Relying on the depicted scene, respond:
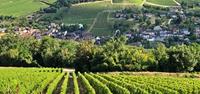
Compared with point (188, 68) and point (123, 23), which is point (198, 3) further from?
point (188, 68)

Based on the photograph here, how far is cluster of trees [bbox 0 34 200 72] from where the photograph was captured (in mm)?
74438

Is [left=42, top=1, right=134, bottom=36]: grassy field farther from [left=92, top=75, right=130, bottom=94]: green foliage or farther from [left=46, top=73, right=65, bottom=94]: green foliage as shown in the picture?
[left=92, top=75, right=130, bottom=94]: green foliage

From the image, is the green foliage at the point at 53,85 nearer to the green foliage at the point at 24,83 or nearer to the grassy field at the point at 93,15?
the green foliage at the point at 24,83

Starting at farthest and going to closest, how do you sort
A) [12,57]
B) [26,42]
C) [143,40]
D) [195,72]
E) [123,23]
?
1. [123,23]
2. [143,40]
3. [26,42]
4. [12,57]
5. [195,72]

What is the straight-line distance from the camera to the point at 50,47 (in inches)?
3514

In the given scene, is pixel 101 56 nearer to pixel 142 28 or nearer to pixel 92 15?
pixel 142 28

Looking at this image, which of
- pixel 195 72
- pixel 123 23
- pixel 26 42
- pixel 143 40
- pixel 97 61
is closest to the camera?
pixel 195 72

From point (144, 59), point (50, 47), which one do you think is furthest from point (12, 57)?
point (144, 59)

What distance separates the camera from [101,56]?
257 feet

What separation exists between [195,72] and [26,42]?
37.0 m

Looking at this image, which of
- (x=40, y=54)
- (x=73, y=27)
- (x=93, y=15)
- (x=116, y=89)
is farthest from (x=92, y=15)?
(x=116, y=89)

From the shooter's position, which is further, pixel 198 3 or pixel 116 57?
pixel 198 3

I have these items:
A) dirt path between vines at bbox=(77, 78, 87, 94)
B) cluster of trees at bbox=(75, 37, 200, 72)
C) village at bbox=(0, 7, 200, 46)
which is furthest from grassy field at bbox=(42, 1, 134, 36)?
dirt path between vines at bbox=(77, 78, 87, 94)

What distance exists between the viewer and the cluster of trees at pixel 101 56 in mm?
74438
